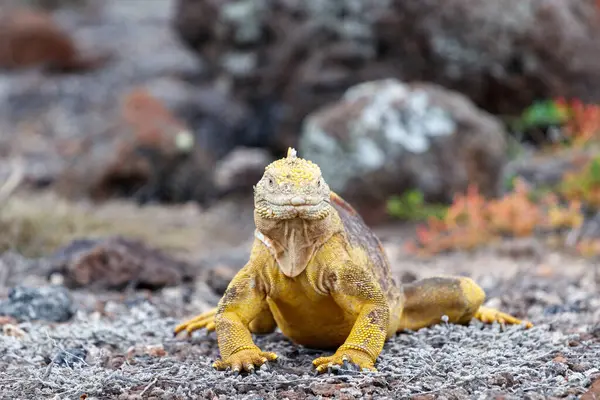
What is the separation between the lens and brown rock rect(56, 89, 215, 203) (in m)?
11.7

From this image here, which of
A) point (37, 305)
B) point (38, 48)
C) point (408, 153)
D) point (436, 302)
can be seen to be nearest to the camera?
point (436, 302)

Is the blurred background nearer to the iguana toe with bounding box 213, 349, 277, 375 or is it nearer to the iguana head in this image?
the iguana toe with bounding box 213, 349, 277, 375

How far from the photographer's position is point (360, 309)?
3.80 meters

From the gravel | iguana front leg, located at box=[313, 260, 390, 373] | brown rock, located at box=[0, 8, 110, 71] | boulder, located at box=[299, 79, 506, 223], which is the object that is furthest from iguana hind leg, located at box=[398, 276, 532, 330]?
brown rock, located at box=[0, 8, 110, 71]

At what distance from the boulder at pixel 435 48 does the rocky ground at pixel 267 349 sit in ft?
22.1

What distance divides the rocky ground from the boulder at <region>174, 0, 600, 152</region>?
675 cm

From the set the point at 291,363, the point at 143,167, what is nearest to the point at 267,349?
the point at 291,363

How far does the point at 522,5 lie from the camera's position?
1221 cm

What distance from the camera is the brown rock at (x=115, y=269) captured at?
6.24 metres

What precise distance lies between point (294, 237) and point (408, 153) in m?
6.69

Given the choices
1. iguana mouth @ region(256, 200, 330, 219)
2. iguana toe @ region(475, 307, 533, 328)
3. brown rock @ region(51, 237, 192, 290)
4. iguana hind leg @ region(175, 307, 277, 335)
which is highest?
iguana mouth @ region(256, 200, 330, 219)

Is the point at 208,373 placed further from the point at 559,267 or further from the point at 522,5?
the point at 522,5

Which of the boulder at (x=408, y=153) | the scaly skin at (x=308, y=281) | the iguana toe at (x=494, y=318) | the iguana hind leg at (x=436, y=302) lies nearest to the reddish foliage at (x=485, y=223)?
the boulder at (x=408, y=153)

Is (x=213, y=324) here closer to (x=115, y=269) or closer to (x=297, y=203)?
(x=297, y=203)
